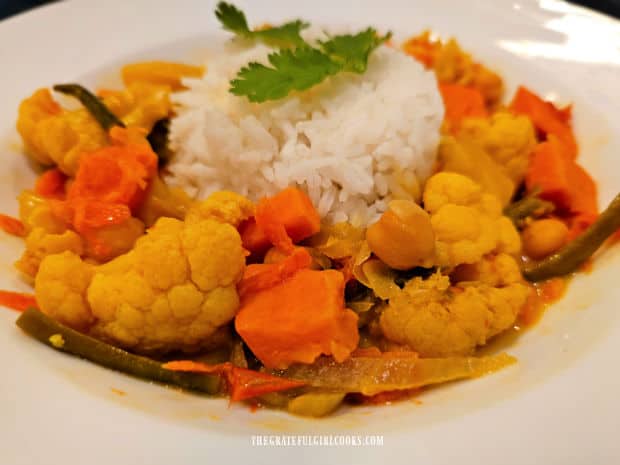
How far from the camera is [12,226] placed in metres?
2.74

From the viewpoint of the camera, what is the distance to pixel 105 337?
2.29 metres

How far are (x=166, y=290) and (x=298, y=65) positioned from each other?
120 centimetres

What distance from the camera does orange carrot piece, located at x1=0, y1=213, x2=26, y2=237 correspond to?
2723 millimetres

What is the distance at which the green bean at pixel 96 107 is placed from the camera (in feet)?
9.75

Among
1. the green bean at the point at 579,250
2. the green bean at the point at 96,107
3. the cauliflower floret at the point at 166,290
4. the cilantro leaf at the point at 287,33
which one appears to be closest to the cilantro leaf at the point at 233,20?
the cilantro leaf at the point at 287,33

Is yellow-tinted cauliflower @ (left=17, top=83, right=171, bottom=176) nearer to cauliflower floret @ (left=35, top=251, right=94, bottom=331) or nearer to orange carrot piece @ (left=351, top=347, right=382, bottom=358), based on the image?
cauliflower floret @ (left=35, top=251, right=94, bottom=331)

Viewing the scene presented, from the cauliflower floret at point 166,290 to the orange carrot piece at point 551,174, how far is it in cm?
160

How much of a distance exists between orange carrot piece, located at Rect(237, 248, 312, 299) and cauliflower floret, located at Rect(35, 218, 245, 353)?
6 centimetres

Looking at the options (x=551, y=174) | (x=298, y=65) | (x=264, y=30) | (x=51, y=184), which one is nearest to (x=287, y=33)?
(x=264, y=30)

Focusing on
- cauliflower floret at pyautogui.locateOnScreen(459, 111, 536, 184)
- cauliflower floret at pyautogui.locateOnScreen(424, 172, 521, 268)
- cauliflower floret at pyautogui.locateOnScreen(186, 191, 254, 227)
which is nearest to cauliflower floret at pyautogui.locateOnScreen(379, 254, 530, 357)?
cauliflower floret at pyautogui.locateOnScreen(424, 172, 521, 268)

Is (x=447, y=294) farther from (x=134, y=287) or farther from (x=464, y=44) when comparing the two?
(x=464, y=44)

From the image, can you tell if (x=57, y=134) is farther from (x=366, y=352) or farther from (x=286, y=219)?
(x=366, y=352)

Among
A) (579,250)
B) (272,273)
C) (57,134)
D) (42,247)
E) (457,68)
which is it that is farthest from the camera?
(457,68)

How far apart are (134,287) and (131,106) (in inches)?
51.1
